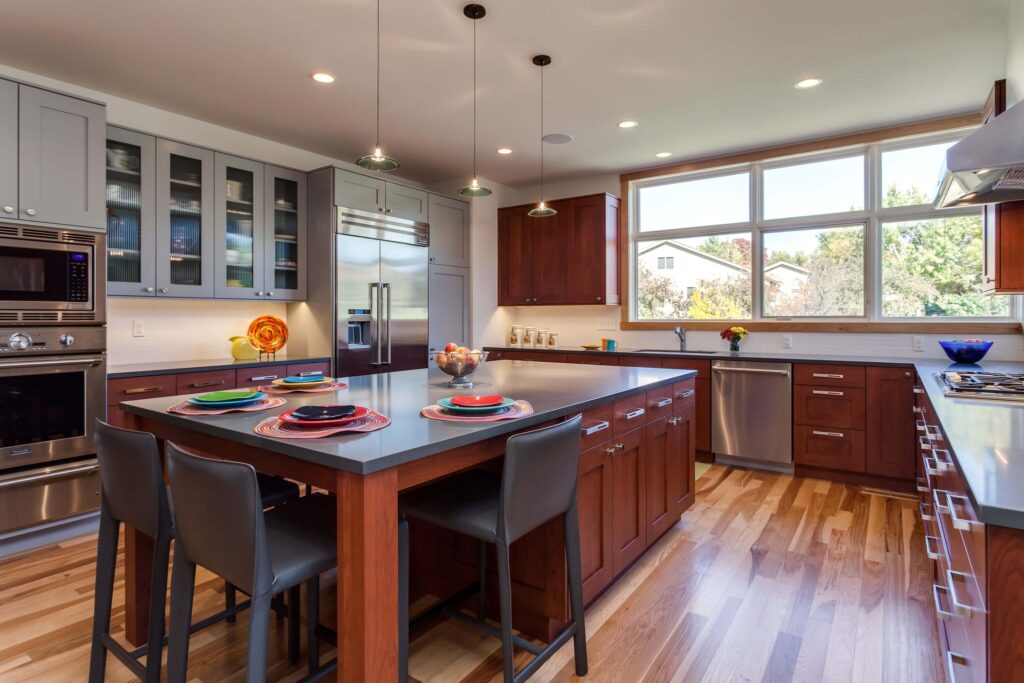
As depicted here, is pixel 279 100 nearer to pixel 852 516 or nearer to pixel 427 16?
pixel 427 16

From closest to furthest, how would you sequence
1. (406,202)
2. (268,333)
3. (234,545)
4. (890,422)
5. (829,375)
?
(234,545), (890,422), (829,375), (268,333), (406,202)

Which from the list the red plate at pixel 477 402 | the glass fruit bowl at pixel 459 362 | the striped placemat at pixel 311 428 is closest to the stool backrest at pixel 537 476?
the red plate at pixel 477 402

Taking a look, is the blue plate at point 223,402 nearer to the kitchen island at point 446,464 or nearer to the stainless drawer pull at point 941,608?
the kitchen island at point 446,464

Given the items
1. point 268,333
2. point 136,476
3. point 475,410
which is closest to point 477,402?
point 475,410

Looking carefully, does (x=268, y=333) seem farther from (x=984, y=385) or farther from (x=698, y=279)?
(x=984, y=385)

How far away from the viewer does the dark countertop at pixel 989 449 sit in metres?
0.92

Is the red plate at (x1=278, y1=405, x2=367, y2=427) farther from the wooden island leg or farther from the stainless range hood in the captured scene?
the stainless range hood

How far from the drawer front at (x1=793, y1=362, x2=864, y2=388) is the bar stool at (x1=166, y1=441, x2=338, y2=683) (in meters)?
3.68

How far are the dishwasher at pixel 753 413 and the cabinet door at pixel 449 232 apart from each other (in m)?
2.66

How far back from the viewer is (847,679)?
5.77 feet

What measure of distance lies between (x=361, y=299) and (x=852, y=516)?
378cm

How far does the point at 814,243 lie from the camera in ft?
15.0

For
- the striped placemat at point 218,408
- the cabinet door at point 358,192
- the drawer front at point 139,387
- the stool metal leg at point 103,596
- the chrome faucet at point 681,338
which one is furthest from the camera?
the chrome faucet at point 681,338

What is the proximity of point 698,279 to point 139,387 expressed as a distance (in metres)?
4.57
